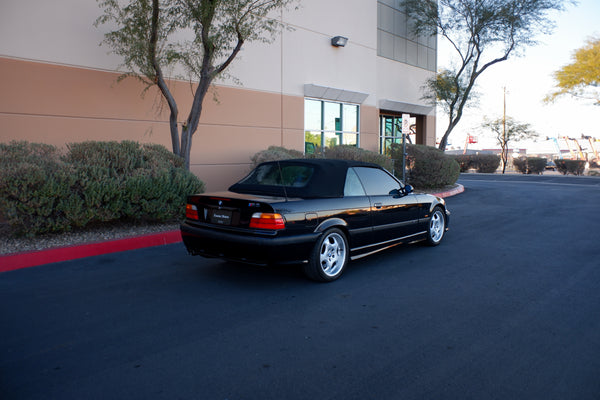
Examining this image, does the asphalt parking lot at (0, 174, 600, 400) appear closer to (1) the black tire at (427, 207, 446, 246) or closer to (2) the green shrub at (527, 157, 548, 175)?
(1) the black tire at (427, 207, 446, 246)

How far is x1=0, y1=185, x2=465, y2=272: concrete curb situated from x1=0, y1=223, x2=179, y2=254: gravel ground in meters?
0.22

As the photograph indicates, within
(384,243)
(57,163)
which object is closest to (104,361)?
(384,243)

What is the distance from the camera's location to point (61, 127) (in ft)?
31.8

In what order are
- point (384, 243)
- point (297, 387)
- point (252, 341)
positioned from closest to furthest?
1. point (297, 387)
2. point (252, 341)
3. point (384, 243)

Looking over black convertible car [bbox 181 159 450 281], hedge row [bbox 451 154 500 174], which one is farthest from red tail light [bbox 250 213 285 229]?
hedge row [bbox 451 154 500 174]

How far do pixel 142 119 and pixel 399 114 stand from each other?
14.4 metres

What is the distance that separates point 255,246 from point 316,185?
1.15 m

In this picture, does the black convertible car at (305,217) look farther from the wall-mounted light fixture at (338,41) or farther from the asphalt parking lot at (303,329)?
the wall-mounted light fixture at (338,41)

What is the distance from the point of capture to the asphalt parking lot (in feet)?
9.73

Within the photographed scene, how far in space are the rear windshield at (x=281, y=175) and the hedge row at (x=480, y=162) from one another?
1142 inches

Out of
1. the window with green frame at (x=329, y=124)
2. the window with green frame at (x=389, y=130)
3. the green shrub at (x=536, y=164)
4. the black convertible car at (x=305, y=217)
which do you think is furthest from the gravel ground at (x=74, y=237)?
the green shrub at (x=536, y=164)

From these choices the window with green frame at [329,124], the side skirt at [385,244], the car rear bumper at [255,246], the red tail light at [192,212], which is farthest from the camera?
the window with green frame at [329,124]

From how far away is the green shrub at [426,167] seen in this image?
51.7ft

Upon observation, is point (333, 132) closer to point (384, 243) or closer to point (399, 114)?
point (399, 114)
